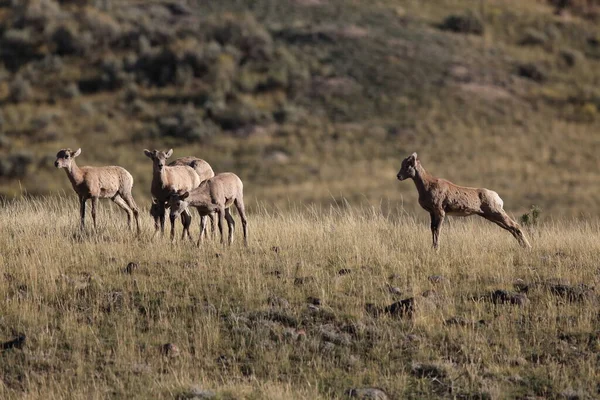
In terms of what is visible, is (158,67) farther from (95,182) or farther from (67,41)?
(95,182)

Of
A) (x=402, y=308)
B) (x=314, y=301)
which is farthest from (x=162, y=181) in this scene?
(x=402, y=308)

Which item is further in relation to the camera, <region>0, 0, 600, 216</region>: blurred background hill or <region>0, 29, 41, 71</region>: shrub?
<region>0, 29, 41, 71</region>: shrub

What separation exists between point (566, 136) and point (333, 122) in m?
11.9

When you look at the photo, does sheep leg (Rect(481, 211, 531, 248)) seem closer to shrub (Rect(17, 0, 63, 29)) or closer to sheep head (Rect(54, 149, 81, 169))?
sheep head (Rect(54, 149, 81, 169))

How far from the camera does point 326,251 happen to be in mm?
13016

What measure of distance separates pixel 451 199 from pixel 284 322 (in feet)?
15.6

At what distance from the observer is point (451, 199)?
45.3 feet

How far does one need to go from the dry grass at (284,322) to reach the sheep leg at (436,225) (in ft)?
0.63

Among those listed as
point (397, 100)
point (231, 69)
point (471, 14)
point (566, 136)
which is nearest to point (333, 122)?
point (397, 100)

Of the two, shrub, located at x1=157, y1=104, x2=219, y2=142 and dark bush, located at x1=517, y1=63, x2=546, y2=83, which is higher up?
dark bush, located at x1=517, y1=63, x2=546, y2=83

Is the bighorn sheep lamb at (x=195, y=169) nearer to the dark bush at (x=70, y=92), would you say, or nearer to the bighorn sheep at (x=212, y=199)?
the bighorn sheep at (x=212, y=199)

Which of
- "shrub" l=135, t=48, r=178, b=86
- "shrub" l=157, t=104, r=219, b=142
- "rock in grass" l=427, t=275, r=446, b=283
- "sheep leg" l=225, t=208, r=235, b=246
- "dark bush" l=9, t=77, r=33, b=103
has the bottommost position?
"shrub" l=157, t=104, r=219, b=142

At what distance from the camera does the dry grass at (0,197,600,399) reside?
8.75 m

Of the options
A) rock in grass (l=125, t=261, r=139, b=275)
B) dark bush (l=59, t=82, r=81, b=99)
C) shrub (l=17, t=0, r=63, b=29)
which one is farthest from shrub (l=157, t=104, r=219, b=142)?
rock in grass (l=125, t=261, r=139, b=275)
